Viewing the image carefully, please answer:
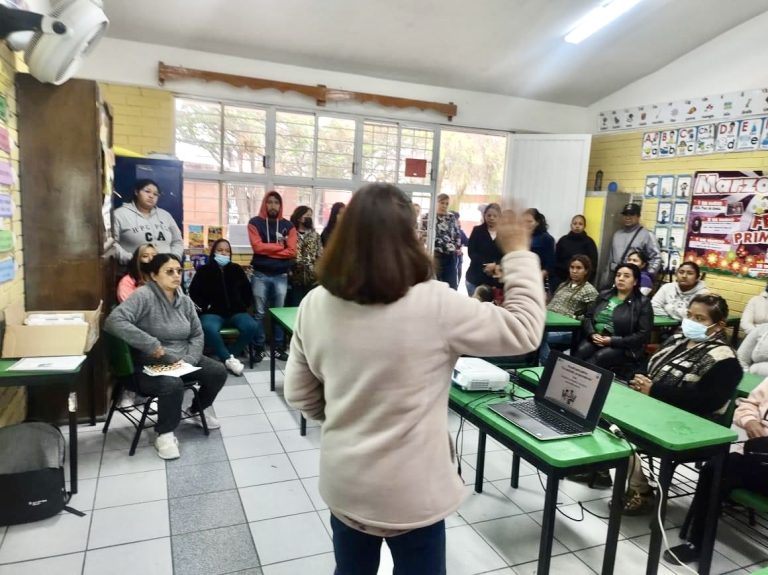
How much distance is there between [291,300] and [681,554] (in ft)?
12.9

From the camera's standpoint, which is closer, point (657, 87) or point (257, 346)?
point (257, 346)

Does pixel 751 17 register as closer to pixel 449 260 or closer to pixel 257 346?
pixel 449 260

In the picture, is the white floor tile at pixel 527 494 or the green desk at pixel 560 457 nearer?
the green desk at pixel 560 457

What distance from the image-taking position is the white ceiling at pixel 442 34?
4.53 m

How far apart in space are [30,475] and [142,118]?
3.61m

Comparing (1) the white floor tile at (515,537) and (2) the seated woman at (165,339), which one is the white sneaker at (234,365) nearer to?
(2) the seated woman at (165,339)

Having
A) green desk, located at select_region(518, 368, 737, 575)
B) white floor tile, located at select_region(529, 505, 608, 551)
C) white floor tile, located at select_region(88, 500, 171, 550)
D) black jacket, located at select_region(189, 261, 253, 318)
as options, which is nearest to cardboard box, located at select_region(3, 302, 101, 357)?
white floor tile, located at select_region(88, 500, 171, 550)

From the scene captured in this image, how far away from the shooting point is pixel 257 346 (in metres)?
4.90

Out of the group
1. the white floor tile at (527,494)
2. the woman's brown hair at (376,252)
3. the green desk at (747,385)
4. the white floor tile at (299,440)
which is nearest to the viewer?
the woman's brown hair at (376,252)

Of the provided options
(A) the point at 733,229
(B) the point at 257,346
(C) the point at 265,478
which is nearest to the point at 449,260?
(B) the point at 257,346

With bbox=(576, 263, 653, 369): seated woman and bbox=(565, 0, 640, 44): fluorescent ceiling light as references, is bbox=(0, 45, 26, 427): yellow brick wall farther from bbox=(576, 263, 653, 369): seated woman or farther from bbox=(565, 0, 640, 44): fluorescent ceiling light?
bbox=(565, 0, 640, 44): fluorescent ceiling light

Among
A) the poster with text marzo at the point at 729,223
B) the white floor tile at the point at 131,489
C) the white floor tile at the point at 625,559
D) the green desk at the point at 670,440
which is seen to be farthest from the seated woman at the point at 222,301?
the poster with text marzo at the point at 729,223

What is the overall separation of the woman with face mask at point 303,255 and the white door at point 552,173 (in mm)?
2377

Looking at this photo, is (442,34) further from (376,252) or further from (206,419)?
(376,252)
